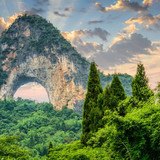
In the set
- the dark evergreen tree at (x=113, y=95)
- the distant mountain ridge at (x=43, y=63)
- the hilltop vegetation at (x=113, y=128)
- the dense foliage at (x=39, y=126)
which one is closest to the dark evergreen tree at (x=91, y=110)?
the hilltop vegetation at (x=113, y=128)

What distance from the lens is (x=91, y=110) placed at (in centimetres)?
1208

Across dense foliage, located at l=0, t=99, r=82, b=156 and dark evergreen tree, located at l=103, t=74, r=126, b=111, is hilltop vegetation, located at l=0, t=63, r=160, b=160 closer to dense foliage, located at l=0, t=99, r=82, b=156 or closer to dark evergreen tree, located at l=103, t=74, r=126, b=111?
dark evergreen tree, located at l=103, t=74, r=126, b=111

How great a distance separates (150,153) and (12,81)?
160 ft

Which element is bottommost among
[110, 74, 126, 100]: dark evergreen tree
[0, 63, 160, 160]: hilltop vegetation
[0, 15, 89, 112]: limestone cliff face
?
[0, 63, 160, 160]: hilltop vegetation

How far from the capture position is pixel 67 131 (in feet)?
119

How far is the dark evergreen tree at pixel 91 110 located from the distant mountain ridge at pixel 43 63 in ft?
111

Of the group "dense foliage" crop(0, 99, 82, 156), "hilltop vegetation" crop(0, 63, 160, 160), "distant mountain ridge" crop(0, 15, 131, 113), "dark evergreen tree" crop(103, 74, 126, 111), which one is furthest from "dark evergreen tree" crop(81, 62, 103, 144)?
"distant mountain ridge" crop(0, 15, 131, 113)

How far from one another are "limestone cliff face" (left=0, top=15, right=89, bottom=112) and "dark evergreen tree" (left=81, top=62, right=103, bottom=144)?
34.0m

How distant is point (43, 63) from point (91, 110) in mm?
39714

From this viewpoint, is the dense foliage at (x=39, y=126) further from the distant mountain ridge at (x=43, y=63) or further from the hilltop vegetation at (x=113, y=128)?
the distant mountain ridge at (x=43, y=63)

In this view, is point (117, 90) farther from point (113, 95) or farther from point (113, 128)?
point (113, 128)

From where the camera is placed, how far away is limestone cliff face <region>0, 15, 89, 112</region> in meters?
47.9

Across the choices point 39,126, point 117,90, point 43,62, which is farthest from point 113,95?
point 43,62

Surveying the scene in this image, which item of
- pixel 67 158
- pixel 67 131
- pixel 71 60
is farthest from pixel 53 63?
pixel 67 158
